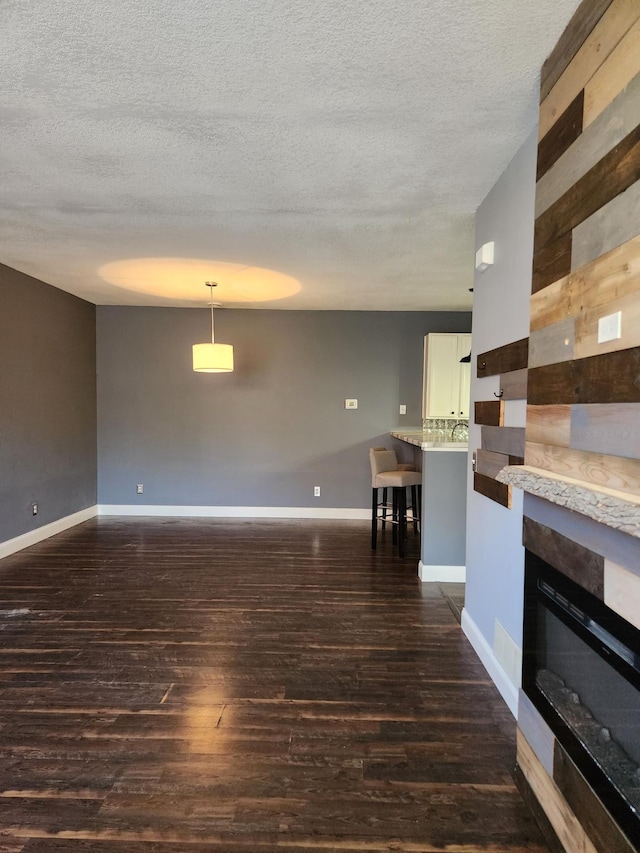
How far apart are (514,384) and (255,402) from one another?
12.6ft

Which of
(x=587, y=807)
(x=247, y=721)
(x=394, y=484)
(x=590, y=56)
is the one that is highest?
(x=590, y=56)

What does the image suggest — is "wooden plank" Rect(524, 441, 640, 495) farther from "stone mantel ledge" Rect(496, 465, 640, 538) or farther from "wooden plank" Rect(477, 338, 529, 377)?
"wooden plank" Rect(477, 338, 529, 377)

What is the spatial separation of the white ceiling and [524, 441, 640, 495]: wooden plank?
50.7 inches

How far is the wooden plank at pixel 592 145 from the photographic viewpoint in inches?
43.8

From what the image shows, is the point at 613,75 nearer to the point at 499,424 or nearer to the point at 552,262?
the point at 552,262

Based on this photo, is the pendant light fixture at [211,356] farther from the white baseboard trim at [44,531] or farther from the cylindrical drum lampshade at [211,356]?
the white baseboard trim at [44,531]

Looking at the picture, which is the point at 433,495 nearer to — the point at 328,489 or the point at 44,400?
the point at 328,489

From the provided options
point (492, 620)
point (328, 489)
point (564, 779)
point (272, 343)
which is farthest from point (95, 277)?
point (564, 779)

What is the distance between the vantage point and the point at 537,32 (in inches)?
56.8

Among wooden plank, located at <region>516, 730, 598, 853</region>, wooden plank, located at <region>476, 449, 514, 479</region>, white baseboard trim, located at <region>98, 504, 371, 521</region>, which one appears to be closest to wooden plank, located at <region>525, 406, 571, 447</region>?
wooden plank, located at <region>476, 449, 514, 479</region>

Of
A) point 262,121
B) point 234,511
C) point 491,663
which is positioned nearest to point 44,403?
point 234,511

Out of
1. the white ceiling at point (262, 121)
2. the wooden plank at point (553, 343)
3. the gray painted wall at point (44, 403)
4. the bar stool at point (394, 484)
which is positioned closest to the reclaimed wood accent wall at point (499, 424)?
the wooden plank at point (553, 343)

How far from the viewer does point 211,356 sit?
434 centimetres

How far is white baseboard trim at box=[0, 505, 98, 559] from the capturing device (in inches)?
157
